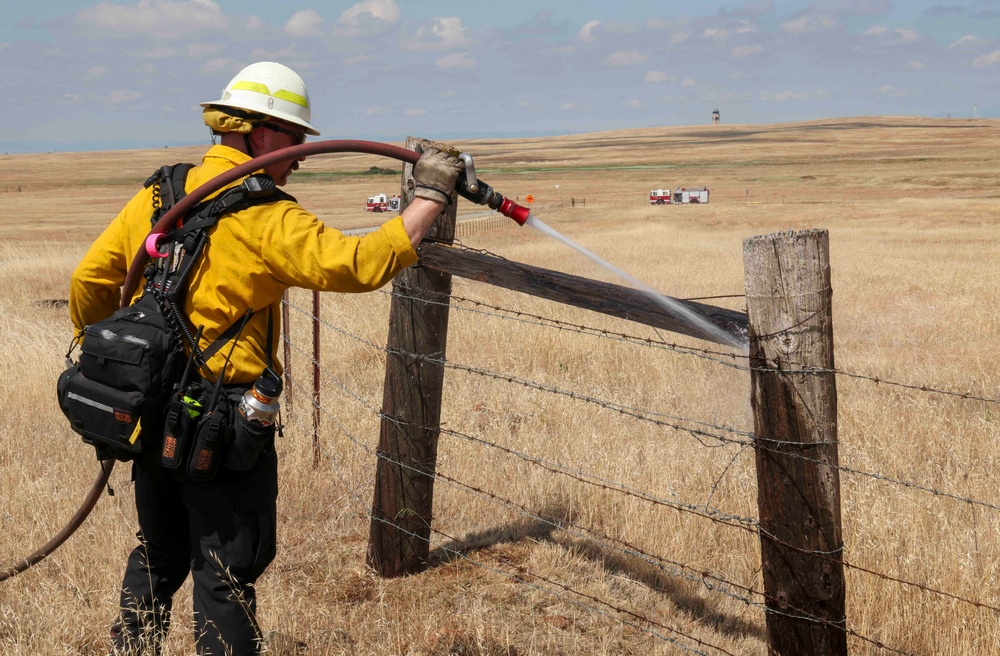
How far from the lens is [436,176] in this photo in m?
2.87

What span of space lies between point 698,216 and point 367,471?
36.8 m

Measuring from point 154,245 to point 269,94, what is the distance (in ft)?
2.06

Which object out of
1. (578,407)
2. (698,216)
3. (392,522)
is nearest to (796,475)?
(392,522)

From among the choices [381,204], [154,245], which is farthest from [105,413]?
[381,204]

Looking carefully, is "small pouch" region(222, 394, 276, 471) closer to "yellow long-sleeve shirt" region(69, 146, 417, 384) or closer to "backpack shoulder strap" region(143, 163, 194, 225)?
"yellow long-sleeve shirt" region(69, 146, 417, 384)

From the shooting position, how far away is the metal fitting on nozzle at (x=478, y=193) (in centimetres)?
296

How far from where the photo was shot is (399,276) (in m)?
4.16

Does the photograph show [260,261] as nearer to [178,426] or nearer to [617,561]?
[178,426]

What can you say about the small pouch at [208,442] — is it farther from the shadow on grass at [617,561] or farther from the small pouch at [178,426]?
the shadow on grass at [617,561]

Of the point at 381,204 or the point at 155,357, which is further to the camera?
the point at 381,204

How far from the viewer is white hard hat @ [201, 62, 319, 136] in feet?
9.78

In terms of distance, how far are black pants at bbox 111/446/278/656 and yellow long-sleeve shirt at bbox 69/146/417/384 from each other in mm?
391

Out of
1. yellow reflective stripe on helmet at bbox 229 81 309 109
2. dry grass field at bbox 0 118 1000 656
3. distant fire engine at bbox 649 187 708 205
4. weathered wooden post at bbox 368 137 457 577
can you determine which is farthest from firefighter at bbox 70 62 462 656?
distant fire engine at bbox 649 187 708 205

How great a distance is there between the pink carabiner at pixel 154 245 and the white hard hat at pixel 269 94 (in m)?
0.49
